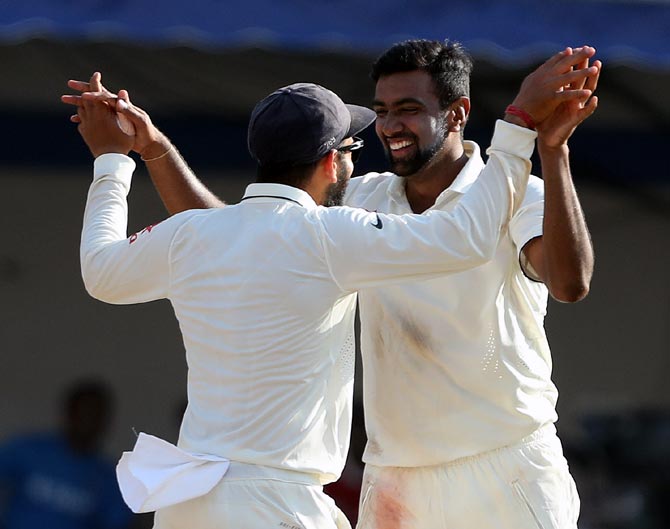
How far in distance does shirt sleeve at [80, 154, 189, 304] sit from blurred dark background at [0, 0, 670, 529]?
368 cm

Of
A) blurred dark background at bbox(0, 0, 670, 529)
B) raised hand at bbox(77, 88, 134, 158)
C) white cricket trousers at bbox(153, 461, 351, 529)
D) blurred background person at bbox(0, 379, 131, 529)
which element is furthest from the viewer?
blurred dark background at bbox(0, 0, 670, 529)

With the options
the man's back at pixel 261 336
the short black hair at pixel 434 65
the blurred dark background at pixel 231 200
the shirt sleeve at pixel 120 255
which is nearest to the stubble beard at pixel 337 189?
the man's back at pixel 261 336

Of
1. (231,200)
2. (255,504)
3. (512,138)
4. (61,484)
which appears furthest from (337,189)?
(231,200)

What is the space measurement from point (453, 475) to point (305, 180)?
92 centimetres

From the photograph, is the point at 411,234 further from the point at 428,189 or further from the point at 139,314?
the point at 139,314

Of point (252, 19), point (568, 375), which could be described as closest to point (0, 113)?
point (252, 19)

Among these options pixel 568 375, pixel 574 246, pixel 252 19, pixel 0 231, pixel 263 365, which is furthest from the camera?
pixel 568 375

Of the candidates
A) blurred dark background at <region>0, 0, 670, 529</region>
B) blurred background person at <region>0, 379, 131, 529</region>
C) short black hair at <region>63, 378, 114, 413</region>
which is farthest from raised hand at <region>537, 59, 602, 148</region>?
short black hair at <region>63, 378, 114, 413</region>

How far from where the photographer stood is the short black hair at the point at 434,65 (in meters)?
3.82

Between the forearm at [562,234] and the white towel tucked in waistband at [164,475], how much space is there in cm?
92

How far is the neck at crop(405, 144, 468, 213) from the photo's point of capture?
3803mm

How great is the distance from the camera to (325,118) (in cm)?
325

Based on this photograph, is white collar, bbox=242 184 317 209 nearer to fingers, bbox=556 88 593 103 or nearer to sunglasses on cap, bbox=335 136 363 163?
sunglasses on cap, bbox=335 136 363 163

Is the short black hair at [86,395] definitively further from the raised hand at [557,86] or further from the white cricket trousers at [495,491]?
the raised hand at [557,86]
